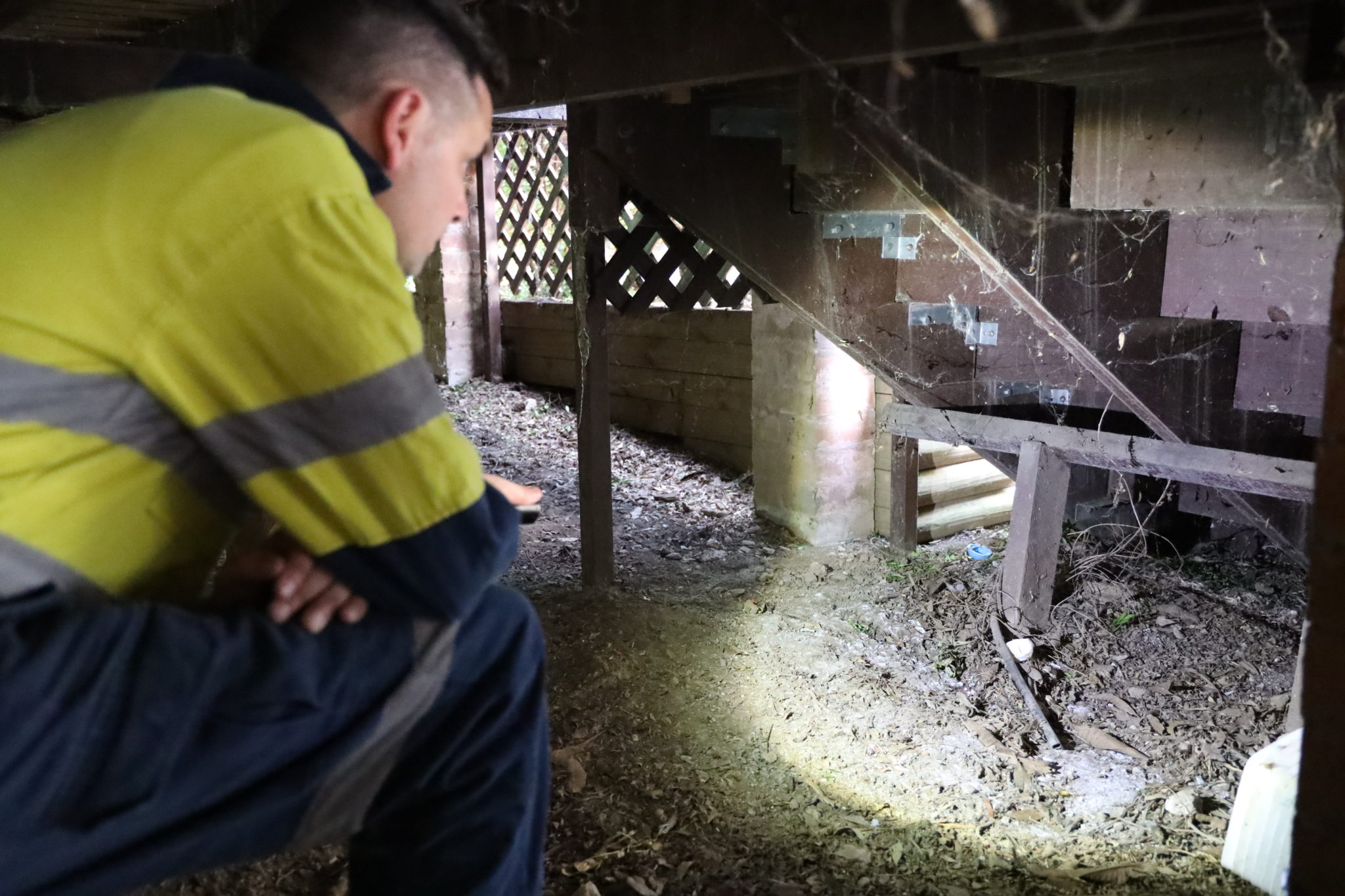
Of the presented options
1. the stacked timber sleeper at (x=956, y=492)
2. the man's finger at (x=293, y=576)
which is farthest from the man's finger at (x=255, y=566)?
the stacked timber sleeper at (x=956, y=492)

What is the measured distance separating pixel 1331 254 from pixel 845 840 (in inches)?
65.6

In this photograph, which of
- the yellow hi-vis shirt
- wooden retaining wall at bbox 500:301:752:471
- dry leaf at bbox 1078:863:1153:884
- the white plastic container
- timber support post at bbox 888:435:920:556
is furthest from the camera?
wooden retaining wall at bbox 500:301:752:471

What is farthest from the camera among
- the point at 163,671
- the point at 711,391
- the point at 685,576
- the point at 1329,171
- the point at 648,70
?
the point at 711,391

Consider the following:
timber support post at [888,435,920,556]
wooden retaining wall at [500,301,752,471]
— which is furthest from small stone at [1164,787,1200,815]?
wooden retaining wall at [500,301,752,471]

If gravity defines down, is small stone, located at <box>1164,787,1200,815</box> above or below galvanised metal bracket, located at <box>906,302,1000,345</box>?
below

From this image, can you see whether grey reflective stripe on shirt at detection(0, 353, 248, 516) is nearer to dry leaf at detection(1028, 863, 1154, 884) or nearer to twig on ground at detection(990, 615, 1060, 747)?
dry leaf at detection(1028, 863, 1154, 884)

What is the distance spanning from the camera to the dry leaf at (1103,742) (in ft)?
9.57

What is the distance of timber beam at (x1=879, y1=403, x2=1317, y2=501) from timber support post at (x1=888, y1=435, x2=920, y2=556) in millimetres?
540

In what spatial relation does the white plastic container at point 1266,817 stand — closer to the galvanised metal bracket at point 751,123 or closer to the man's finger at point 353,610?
the man's finger at point 353,610

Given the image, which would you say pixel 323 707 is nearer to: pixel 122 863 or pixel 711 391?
pixel 122 863

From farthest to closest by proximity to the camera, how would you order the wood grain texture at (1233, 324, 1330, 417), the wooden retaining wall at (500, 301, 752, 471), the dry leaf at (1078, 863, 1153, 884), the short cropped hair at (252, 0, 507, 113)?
the wooden retaining wall at (500, 301, 752, 471) < the wood grain texture at (1233, 324, 1330, 417) < the dry leaf at (1078, 863, 1153, 884) < the short cropped hair at (252, 0, 507, 113)

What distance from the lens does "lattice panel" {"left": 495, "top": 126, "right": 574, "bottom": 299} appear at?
7887 millimetres

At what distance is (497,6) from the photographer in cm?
299

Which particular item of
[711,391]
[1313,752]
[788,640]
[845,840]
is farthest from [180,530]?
[711,391]
